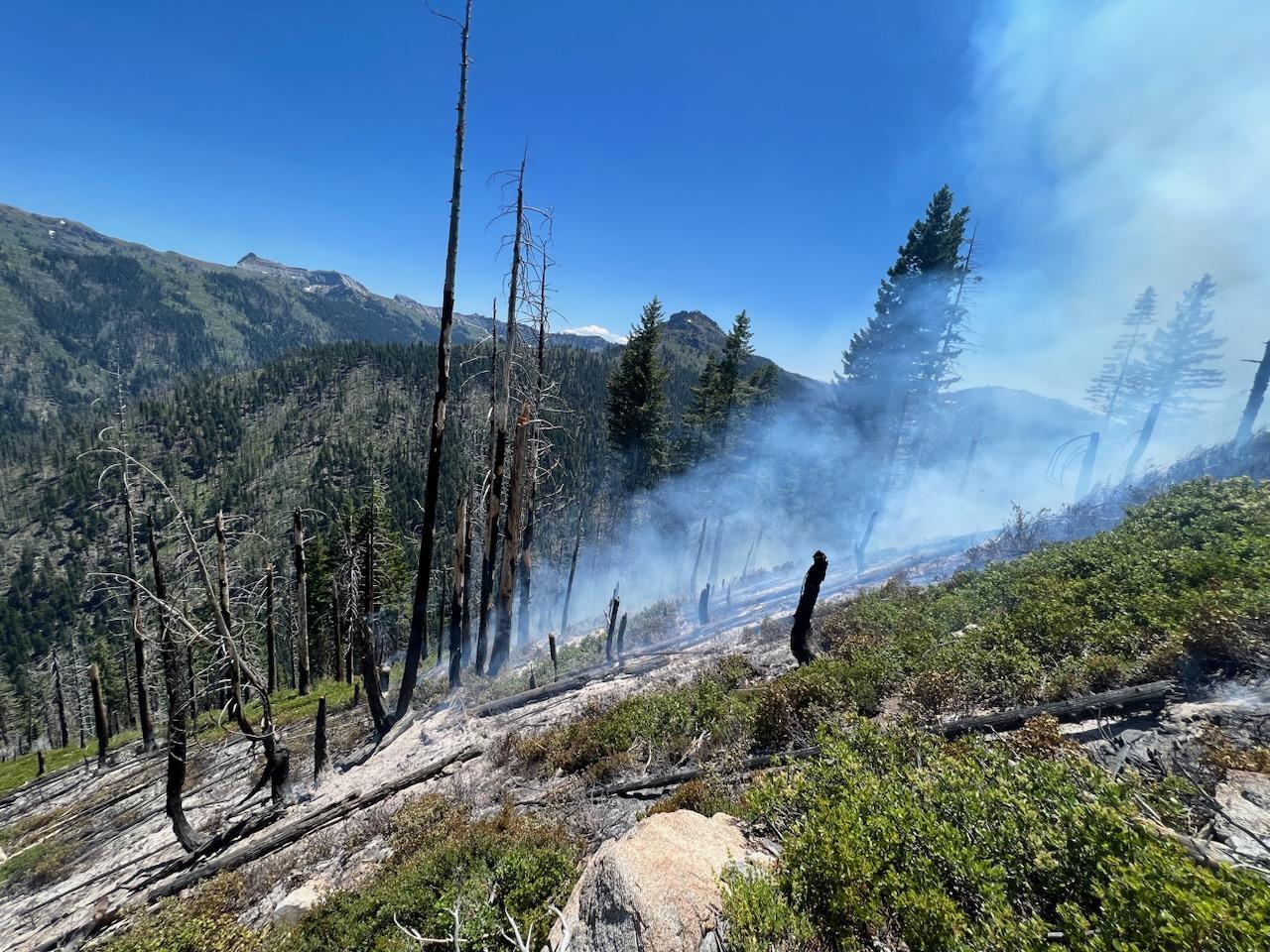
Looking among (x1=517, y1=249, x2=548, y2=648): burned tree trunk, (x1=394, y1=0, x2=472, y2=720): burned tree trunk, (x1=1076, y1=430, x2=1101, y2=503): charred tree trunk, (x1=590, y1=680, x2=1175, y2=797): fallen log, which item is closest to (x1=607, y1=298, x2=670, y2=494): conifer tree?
(x1=517, y1=249, x2=548, y2=648): burned tree trunk

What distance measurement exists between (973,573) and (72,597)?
152816 mm

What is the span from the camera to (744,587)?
28.5m

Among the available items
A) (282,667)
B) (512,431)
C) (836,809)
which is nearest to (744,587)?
(512,431)

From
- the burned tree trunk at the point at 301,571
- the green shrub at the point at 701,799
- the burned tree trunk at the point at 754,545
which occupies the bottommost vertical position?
the burned tree trunk at the point at 754,545

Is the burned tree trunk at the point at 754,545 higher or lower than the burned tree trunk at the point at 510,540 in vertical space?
lower

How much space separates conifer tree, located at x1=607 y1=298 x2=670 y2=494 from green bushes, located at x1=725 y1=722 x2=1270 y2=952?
23102 millimetres

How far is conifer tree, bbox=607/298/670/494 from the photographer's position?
25469 millimetres

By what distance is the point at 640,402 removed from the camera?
26.0m

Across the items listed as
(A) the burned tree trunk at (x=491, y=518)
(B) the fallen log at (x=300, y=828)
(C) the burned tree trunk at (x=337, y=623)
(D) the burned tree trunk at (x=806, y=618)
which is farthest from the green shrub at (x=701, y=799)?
(C) the burned tree trunk at (x=337, y=623)

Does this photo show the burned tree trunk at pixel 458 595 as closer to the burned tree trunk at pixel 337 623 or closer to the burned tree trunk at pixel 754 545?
the burned tree trunk at pixel 337 623

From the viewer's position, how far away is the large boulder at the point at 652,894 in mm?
3016

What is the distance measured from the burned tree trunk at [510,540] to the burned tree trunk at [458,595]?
1.15 m

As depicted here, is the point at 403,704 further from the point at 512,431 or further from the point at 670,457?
the point at 670,457

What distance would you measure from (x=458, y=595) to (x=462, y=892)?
10.7 metres
